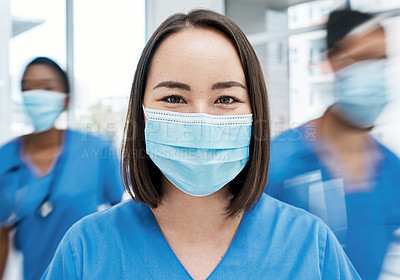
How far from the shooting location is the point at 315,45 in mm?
1337

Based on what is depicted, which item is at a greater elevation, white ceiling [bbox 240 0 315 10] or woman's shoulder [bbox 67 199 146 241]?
white ceiling [bbox 240 0 315 10]

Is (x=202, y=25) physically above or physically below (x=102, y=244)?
above

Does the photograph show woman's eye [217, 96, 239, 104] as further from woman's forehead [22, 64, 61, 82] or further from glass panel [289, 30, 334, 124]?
woman's forehead [22, 64, 61, 82]

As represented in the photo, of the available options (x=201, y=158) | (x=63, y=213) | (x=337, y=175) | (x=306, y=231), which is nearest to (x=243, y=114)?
(x=201, y=158)

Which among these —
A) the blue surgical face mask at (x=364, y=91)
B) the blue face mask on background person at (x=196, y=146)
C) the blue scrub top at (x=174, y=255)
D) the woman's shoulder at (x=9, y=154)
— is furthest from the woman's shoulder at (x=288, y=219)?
the woman's shoulder at (x=9, y=154)

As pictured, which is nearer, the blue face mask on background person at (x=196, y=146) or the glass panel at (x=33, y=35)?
the blue face mask on background person at (x=196, y=146)

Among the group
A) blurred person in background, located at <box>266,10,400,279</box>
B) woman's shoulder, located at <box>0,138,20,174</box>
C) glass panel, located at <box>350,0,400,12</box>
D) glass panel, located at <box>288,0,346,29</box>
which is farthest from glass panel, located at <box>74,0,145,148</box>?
glass panel, located at <box>350,0,400,12</box>

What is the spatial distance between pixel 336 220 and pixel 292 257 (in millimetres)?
449

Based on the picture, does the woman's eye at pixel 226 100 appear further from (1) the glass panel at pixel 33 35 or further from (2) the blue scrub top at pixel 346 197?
(1) the glass panel at pixel 33 35

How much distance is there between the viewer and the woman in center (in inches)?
34.3

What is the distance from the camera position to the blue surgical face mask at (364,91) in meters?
1.20

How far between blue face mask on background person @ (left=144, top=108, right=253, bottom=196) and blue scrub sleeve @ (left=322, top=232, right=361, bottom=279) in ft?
0.93

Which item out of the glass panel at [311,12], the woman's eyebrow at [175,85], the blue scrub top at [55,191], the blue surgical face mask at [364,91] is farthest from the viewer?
the blue scrub top at [55,191]

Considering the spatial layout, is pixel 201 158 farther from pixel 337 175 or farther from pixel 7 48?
pixel 7 48
